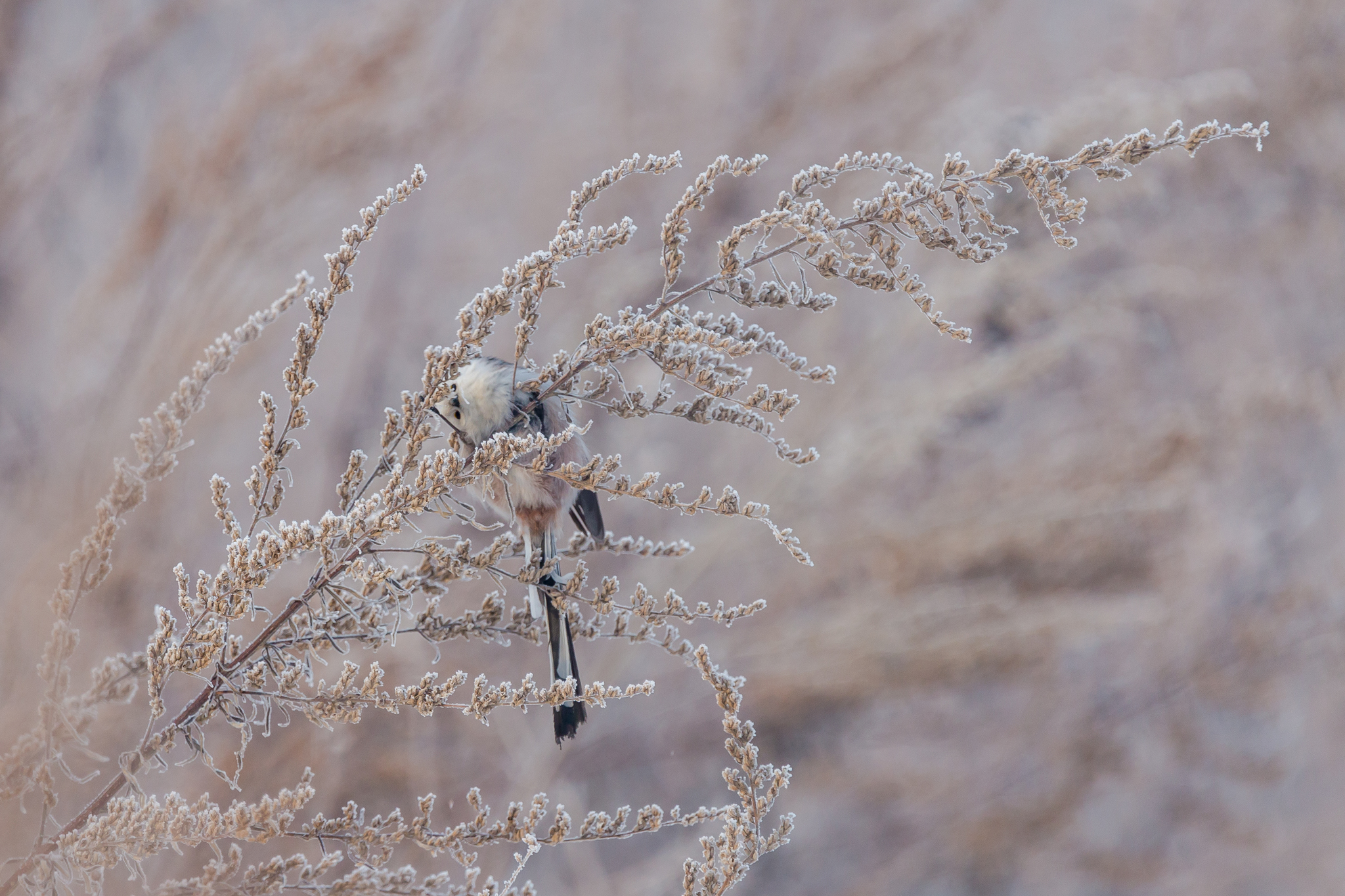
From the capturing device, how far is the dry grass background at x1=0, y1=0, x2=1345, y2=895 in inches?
72.2

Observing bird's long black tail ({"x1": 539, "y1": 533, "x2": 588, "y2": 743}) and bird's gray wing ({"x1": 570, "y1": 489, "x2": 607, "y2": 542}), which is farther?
bird's gray wing ({"x1": 570, "y1": 489, "x2": 607, "y2": 542})

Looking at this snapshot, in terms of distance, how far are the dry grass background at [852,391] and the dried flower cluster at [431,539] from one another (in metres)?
0.38

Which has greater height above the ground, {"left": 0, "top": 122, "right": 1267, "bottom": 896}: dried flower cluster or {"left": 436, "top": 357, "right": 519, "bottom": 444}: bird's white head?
{"left": 436, "top": 357, "right": 519, "bottom": 444}: bird's white head

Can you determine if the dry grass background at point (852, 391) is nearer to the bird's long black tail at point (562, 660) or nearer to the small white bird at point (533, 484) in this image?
the small white bird at point (533, 484)

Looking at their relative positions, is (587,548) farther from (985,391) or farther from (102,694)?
(985,391)

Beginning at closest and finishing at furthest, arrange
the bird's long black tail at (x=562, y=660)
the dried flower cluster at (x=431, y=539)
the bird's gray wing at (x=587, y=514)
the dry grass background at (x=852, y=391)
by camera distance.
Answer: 1. the dried flower cluster at (x=431, y=539)
2. the bird's long black tail at (x=562, y=660)
3. the bird's gray wing at (x=587, y=514)
4. the dry grass background at (x=852, y=391)

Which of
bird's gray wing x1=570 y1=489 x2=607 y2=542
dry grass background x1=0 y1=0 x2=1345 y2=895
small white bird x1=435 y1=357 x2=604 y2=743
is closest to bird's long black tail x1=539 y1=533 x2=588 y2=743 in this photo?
small white bird x1=435 y1=357 x2=604 y2=743

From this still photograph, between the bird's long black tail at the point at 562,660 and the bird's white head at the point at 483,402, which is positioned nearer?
the bird's long black tail at the point at 562,660

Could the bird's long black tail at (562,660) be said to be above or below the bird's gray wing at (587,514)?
below

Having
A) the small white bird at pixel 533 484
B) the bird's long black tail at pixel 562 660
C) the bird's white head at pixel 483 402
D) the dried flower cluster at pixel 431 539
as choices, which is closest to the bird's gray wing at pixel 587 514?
the small white bird at pixel 533 484

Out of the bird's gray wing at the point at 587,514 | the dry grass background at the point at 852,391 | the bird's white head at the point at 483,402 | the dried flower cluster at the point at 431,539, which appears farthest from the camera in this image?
the dry grass background at the point at 852,391

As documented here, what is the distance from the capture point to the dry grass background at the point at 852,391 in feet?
6.01

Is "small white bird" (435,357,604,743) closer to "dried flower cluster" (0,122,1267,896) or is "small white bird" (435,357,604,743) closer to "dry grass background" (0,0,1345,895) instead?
"dried flower cluster" (0,122,1267,896)

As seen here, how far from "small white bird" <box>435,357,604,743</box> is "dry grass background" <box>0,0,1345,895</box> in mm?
455
